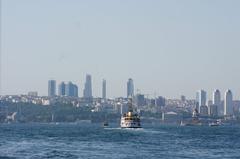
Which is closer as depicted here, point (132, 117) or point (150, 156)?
point (150, 156)

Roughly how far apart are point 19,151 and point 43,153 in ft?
10.2

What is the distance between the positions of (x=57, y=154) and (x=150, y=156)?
8.55 meters

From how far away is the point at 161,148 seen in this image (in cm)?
8606

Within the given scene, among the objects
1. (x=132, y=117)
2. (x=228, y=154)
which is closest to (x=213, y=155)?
(x=228, y=154)

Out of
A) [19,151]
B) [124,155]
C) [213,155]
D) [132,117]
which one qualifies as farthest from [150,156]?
[132,117]

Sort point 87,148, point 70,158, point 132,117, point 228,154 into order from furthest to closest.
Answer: point 132,117
point 87,148
point 228,154
point 70,158

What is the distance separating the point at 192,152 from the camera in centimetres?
8025

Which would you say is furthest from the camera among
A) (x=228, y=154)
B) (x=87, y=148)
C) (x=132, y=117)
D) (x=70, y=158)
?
(x=132, y=117)

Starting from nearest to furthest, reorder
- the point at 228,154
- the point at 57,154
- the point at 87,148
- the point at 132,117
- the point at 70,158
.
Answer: the point at 70,158
the point at 57,154
the point at 228,154
the point at 87,148
the point at 132,117

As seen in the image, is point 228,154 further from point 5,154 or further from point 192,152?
point 5,154

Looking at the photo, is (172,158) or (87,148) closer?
(172,158)

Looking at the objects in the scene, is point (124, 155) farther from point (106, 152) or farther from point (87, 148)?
point (87, 148)

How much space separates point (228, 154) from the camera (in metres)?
78.2

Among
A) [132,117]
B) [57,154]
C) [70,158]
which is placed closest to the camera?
[70,158]
